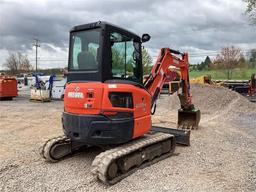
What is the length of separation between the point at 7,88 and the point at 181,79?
16.7 metres

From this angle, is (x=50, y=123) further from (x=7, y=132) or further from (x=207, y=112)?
(x=207, y=112)

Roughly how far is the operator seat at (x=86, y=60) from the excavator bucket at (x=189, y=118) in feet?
17.3

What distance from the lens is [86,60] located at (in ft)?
22.6

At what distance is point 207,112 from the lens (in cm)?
1672

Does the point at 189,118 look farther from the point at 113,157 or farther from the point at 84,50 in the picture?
the point at 113,157

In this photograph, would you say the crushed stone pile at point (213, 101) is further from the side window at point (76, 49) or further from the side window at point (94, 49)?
the side window at point (94, 49)

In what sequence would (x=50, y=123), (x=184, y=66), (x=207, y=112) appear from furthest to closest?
(x=207, y=112) → (x=50, y=123) → (x=184, y=66)

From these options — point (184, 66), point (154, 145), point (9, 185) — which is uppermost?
point (184, 66)

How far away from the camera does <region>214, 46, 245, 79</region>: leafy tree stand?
66.5 m

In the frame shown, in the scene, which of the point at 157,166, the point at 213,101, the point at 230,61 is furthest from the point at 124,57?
the point at 230,61

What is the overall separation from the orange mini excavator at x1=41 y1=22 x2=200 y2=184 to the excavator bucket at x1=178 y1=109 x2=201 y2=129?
3877 mm

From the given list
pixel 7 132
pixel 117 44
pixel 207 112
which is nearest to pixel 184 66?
pixel 117 44

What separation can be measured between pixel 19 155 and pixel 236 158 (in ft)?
15.7

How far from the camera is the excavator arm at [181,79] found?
28.4 ft
